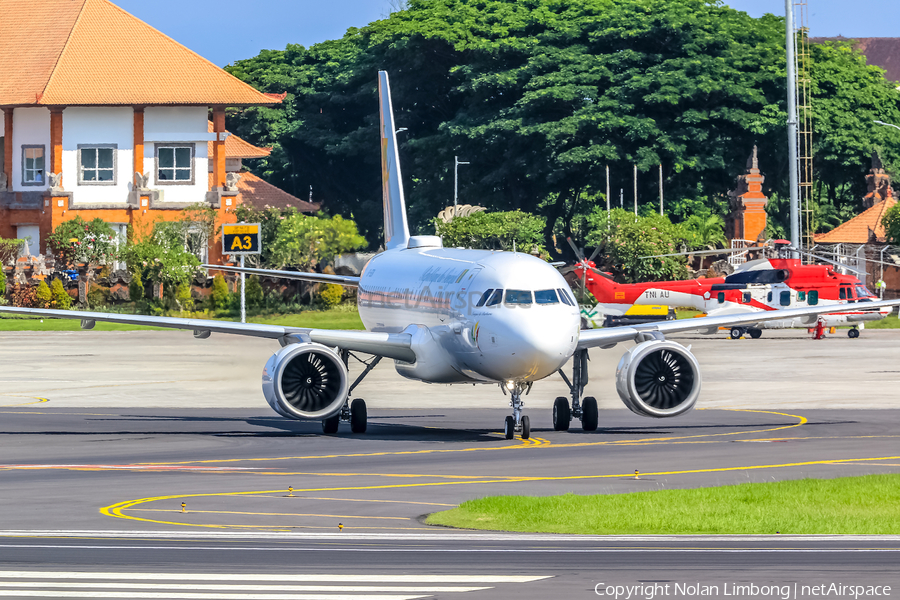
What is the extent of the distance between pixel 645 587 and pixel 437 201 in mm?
91973

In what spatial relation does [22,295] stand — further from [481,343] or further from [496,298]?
[496,298]

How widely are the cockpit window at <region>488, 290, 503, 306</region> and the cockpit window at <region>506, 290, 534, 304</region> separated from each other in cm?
14

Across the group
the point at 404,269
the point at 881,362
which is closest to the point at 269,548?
the point at 404,269

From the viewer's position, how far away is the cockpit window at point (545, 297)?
27.5 metres

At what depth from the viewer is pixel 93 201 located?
84750 millimetres

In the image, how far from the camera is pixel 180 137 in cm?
8600

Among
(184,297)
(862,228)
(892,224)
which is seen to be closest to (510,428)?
(184,297)

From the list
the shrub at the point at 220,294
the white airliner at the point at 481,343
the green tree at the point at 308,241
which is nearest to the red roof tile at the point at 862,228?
the green tree at the point at 308,241

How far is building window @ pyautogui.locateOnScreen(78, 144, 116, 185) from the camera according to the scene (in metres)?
84.9

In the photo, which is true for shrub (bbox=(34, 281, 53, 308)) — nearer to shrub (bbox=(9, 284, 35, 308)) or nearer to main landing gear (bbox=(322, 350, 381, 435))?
shrub (bbox=(9, 284, 35, 308))

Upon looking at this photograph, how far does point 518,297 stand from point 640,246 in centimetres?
5627

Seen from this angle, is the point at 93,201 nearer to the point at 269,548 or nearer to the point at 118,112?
the point at 118,112

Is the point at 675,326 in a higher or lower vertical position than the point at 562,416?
higher

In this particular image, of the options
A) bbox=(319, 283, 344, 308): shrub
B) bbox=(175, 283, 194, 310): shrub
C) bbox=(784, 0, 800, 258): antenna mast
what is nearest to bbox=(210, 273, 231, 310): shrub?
bbox=(175, 283, 194, 310): shrub
